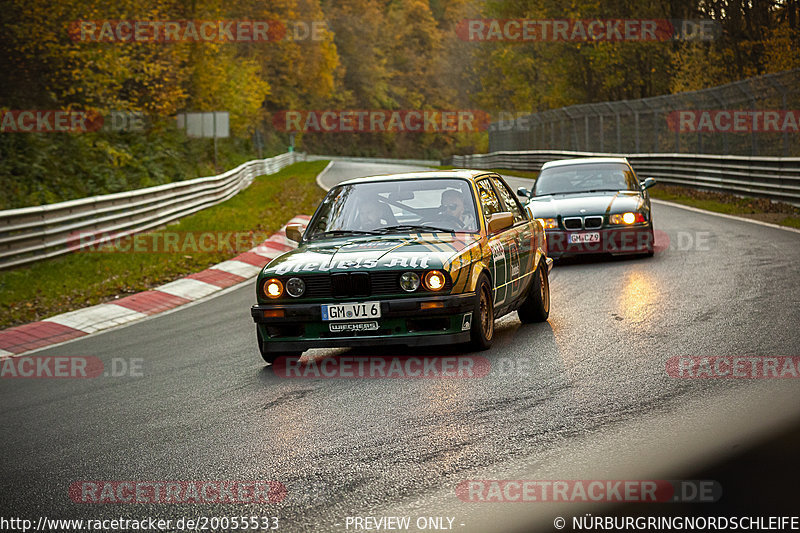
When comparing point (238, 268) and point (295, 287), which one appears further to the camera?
point (238, 268)

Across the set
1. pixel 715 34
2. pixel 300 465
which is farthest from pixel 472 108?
pixel 300 465

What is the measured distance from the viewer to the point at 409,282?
7719 millimetres

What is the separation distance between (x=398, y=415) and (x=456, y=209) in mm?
2884

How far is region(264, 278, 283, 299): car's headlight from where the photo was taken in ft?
26.0

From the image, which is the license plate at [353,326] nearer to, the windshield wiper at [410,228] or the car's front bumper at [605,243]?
the windshield wiper at [410,228]

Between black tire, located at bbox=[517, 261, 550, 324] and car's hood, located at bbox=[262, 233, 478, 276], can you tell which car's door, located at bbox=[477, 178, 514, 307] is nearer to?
car's hood, located at bbox=[262, 233, 478, 276]

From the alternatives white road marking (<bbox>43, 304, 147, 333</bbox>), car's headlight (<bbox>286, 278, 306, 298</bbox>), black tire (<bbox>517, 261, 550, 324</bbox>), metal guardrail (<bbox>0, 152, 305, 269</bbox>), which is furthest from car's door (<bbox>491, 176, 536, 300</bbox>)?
metal guardrail (<bbox>0, 152, 305, 269</bbox>)

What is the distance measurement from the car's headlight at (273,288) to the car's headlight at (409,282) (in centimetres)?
97

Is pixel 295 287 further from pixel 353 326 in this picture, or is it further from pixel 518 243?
pixel 518 243

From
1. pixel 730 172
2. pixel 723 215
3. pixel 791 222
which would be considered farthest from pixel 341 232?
pixel 730 172

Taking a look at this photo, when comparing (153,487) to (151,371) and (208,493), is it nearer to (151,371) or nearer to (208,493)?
(208,493)

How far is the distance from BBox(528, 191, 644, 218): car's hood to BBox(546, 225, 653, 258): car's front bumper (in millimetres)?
269

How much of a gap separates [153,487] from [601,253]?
10.1 m

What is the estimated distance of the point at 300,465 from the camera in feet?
17.3
